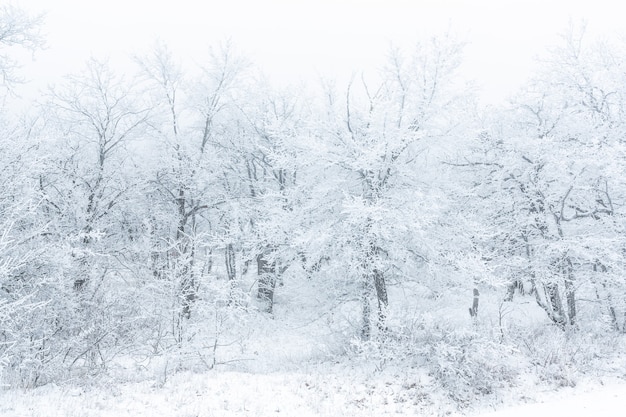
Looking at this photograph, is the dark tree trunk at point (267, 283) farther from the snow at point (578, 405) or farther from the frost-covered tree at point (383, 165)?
the snow at point (578, 405)

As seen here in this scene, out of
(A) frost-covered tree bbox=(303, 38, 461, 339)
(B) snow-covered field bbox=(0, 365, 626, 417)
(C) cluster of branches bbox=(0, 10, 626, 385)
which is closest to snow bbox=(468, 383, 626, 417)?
(B) snow-covered field bbox=(0, 365, 626, 417)

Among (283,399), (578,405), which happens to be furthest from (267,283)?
(578,405)

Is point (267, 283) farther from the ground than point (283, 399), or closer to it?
farther from the ground

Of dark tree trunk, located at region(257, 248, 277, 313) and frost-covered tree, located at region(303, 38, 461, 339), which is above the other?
frost-covered tree, located at region(303, 38, 461, 339)

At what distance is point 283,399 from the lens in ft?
30.7

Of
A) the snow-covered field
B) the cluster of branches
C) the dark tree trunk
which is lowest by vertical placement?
the snow-covered field

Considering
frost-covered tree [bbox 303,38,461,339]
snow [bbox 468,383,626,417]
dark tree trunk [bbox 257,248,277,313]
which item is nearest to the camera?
snow [bbox 468,383,626,417]

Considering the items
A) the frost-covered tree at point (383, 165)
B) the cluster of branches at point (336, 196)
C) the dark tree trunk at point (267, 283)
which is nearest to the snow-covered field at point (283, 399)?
the cluster of branches at point (336, 196)

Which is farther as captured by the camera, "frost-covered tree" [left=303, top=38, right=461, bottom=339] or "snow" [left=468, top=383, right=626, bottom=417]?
"frost-covered tree" [left=303, top=38, right=461, bottom=339]

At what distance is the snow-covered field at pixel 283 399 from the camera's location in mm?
7941

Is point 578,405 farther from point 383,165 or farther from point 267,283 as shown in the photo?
point 267,283

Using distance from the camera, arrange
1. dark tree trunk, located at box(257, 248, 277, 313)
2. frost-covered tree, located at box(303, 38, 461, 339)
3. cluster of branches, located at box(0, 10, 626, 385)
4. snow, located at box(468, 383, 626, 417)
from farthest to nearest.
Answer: dark tree trunk, located at box(257, 248, 277, 313)
frost-covered tree, located at box(303, 38, 461, 339)
cluster of branches, located at box(0, 10, 626, 385)
snow, located at box(468, 383, 626, 417)

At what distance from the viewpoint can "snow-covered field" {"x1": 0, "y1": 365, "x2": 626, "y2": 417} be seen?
794cm

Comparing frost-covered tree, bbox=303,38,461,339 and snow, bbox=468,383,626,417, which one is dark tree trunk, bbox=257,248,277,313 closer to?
frost-covered tree, bbox=303,38,461,339
